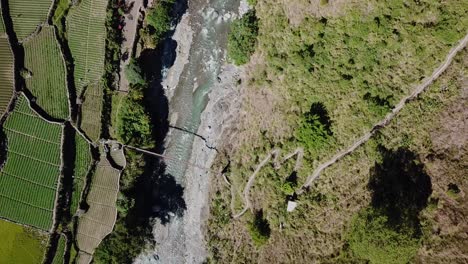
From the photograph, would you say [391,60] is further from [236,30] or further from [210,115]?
[210,115]

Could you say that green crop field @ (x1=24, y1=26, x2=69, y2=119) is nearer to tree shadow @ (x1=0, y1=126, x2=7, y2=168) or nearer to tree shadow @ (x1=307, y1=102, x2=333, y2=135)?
tree shadow @ (x1=0, y1=126, x2=7, y2=168)

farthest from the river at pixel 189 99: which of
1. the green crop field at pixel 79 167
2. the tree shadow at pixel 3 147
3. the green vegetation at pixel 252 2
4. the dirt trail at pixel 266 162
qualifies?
the tree shadow at pixel 3 147

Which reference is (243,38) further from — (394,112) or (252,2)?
(394,112)

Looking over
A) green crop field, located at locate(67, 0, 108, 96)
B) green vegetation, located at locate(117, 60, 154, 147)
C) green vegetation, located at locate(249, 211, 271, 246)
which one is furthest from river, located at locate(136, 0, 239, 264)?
green crop field, located at locate(67, 0, 108, 96)

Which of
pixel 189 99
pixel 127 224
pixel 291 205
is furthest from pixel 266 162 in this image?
pixel 127 224

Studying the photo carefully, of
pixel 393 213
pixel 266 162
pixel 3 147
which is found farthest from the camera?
pixel 3 147

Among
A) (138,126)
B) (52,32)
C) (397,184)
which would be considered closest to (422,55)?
(397,184)

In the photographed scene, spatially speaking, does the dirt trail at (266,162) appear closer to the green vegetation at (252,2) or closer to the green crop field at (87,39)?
the green vegetation at (252,2)
